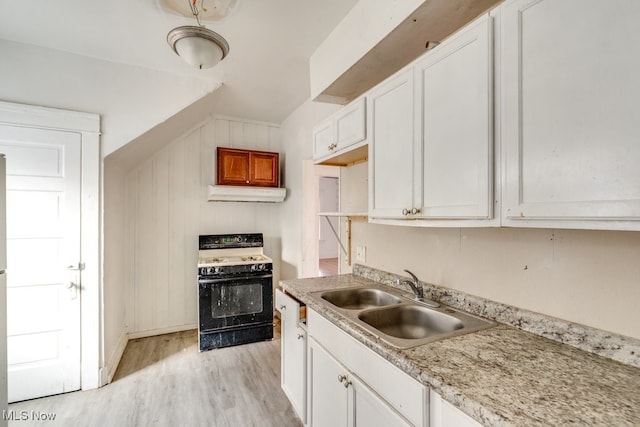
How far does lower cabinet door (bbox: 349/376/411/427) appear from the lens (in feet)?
3.46

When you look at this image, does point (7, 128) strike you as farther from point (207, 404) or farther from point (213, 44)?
point (207, 404)

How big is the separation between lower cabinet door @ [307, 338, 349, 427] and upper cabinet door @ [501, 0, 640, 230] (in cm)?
108

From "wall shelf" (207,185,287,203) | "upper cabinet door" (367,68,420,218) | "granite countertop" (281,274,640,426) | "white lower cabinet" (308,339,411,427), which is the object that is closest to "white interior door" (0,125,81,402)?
"wall shelf" (207,185,287,203)

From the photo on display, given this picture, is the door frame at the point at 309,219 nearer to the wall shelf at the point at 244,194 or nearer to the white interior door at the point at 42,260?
the wall shelf at the point at 244,194

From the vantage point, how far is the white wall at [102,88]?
210cm

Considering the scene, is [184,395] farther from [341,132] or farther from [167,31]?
[167,31]

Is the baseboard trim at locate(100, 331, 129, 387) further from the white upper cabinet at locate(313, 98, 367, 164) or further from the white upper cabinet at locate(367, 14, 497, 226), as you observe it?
the white upper cabinet at locate(367, 14, 497, 226)

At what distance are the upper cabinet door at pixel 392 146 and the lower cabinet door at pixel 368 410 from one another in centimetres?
80

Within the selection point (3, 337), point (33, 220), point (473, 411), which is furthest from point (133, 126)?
point (473, 411)

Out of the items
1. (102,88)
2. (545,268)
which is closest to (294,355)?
(545,268)

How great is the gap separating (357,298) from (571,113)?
58.7 inches

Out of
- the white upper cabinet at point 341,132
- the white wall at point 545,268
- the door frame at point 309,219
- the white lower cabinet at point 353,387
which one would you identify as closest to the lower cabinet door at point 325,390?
the white lower cabinet at point 353,387

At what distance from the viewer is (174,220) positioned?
352cm

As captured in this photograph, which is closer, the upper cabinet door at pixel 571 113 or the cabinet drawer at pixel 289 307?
the upper cabinet door at pixel 571 113
